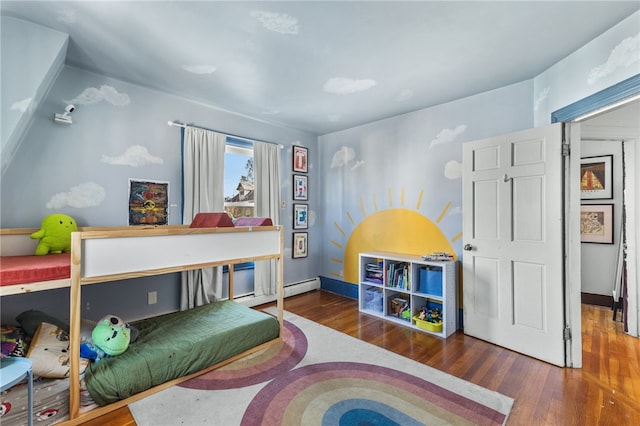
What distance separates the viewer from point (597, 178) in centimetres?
370

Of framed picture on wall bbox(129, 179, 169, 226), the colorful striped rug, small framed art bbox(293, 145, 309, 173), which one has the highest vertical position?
small framed art bbox(293, 145, 309, 173)

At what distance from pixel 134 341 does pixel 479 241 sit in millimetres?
3089

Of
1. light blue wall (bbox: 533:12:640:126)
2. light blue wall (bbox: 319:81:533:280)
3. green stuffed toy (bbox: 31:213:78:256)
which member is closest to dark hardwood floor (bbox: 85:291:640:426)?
light blue wall (bbox: 319:81:533:280)

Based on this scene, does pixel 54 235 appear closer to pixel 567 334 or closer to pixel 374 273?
pixel 374 273

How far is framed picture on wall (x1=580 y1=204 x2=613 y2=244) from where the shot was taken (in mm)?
3615

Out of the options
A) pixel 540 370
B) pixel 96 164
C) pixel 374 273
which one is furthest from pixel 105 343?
pixel 540 370

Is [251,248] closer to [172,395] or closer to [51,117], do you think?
[172,395]

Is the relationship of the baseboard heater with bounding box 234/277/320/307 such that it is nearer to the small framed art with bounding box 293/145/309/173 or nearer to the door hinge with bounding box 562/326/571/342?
the small framed art with bounding box 293/145/309/173

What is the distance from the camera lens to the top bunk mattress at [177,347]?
1780mm

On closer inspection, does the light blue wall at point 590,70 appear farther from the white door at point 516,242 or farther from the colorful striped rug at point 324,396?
the colorful striped rug at point 324,396

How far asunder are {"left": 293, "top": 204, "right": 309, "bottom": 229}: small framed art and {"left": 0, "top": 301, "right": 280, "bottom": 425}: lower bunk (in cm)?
173

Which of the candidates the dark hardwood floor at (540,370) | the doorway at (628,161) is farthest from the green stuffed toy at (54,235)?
the doorway at (628,161)

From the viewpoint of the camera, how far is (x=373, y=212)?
3.96 metres

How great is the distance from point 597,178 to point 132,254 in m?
5.20
